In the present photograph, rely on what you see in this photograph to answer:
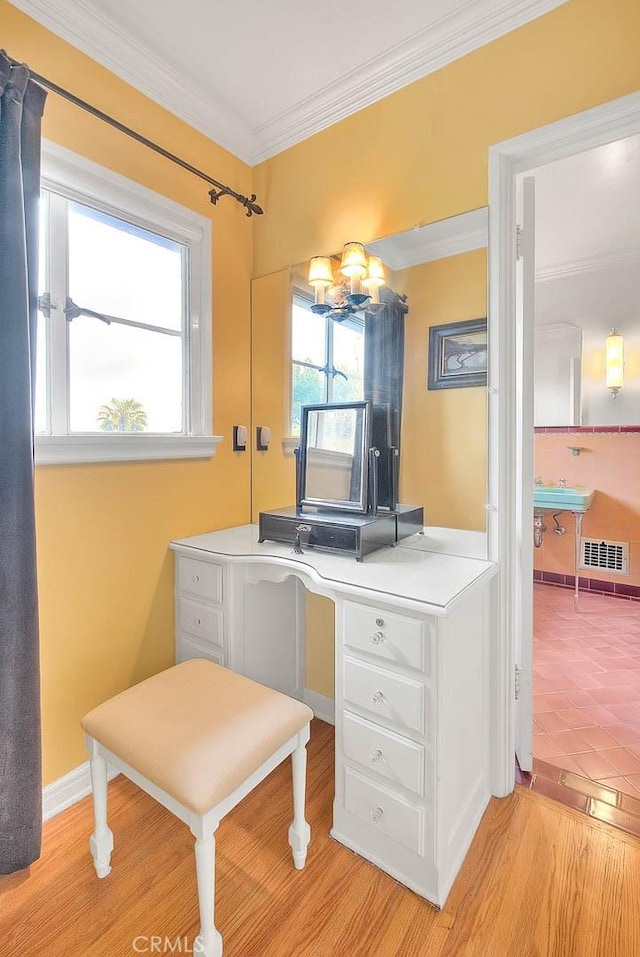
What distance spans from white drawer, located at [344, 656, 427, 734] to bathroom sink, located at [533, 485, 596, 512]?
278 centimetres

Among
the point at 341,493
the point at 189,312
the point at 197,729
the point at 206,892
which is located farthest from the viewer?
the point at 189,312

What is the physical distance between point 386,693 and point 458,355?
1.11 meters

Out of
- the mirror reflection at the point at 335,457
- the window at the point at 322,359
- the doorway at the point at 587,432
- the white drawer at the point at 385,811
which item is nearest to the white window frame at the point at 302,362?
the window at the point at 322,359

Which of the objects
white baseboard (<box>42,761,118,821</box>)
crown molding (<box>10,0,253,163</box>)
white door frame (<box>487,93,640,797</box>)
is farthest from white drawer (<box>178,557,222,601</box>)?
crown molding (<box>10,0,253,163</box>)

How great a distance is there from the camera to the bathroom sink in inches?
133

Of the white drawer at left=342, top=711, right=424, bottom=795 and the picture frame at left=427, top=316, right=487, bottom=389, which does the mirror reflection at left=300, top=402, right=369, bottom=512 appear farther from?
the white drawer at left=342, top=711, right=424, bottom=795

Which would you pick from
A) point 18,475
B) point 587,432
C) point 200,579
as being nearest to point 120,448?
point 18,475

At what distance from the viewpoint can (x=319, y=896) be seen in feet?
4.00

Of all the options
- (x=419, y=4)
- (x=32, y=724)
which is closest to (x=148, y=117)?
(x=419, y=4)

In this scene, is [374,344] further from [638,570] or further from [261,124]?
[638,570]

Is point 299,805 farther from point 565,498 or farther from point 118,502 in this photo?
point 565,498

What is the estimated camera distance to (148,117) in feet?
5.58

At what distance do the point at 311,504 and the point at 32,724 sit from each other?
1.10 m

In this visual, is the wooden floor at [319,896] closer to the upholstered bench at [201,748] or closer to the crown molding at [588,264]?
the upholstered bench at [201,748]
